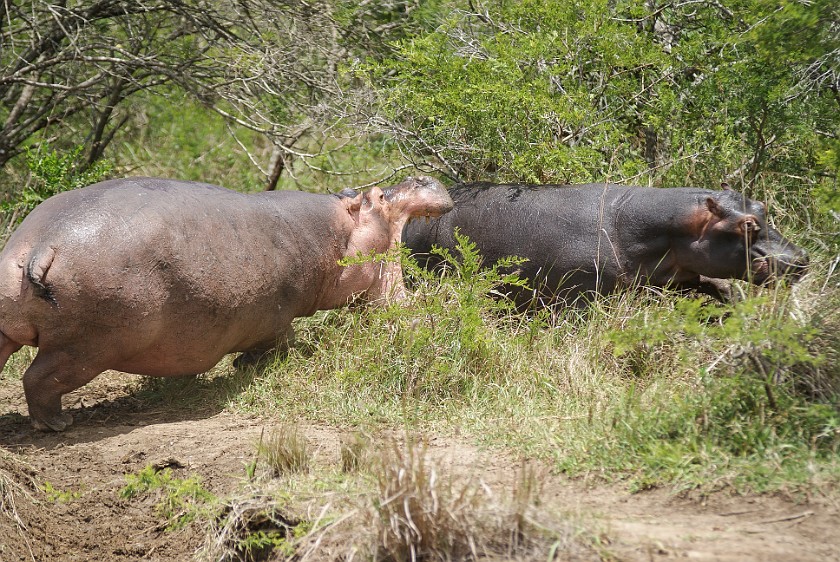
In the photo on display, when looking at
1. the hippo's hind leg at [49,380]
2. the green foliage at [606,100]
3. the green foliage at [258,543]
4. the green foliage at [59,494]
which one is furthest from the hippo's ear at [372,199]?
the green foliage at [258,543]

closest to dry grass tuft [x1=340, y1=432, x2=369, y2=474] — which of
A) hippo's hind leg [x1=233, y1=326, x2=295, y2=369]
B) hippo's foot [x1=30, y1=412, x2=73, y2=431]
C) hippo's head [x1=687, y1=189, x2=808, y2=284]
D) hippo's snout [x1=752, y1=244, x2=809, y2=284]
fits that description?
hippo's hind leg [x1=233, y1=326, x2=295, y2=369]

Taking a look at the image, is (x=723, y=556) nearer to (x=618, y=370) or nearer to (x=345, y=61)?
(x=618, y=370)

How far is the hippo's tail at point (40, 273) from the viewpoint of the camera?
4938mm

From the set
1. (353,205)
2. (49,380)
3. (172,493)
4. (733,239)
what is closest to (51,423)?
(49,380)

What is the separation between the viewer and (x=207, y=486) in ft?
15.6

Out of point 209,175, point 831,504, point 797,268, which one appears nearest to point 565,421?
point 831,504

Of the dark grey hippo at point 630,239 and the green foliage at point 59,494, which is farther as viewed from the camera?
the dark grey hippo at point 630,239

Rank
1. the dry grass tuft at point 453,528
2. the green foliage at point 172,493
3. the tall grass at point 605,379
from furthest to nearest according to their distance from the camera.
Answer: the green foliage at point 172,493
the tall grass at point 605,379
the dry grass tuft at point 453,528

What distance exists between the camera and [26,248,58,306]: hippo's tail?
16.2 ft

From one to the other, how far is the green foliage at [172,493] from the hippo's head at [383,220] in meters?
2.10

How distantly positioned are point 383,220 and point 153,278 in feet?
6.53

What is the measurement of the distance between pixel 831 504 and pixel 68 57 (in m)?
6.91

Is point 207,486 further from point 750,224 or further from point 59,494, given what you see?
point 750,224

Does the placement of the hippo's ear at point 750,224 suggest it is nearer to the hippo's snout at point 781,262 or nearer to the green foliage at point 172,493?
the hippo's snout at point 781,262
